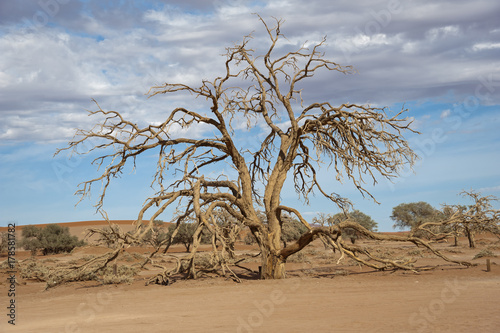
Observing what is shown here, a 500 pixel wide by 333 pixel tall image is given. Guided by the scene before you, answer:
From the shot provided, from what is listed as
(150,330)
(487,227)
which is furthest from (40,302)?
(487,227)

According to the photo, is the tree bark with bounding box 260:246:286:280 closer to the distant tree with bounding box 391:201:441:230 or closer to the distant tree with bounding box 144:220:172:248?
the distant tree with bounding box 144:220:172:248

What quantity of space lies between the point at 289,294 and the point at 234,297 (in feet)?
4.86

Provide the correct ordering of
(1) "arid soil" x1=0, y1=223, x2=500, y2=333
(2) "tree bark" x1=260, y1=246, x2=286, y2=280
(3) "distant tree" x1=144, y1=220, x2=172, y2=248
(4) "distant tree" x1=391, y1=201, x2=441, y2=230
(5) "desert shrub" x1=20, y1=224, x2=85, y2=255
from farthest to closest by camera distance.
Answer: (4) "distant tree" x1=391, y1=201, x2=441, y2=230 → (5) "desert shrub" x1=20, y1=224, x2=85, y2=255 → (2) "tree bark" x1=260, y1=246, x2=286, y2=280 → (3) "distant tree" x1=144, y1=220, x2=172, y2=248 → (1) "arid soil" x1=0, y1=223, x2=500, y2=333

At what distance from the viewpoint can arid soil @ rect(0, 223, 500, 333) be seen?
30.5 ft

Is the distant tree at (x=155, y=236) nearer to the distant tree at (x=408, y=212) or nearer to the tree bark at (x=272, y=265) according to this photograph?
the tree bark at (x=272, y=265)

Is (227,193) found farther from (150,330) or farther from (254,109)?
(150,330)

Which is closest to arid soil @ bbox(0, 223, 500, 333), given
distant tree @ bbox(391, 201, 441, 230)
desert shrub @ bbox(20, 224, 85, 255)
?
desert shrub @ bbox(20, 224, 85, 255)

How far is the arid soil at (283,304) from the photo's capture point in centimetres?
930

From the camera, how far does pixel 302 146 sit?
1805cm

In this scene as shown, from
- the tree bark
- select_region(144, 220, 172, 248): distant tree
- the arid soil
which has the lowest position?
the arid soil

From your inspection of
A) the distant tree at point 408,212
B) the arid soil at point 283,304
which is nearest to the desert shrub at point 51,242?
the arid soil at point 283,304

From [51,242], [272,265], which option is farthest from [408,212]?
[272,265]

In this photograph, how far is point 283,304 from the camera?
1173 cm

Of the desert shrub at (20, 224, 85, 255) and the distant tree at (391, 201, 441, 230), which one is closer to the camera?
the desert shrub at (20, 224, 85, 255)
